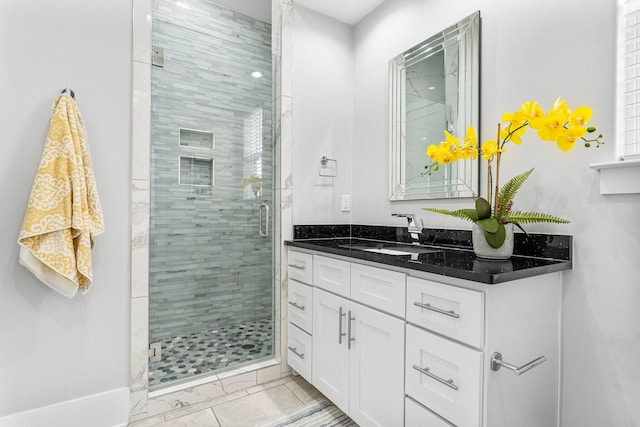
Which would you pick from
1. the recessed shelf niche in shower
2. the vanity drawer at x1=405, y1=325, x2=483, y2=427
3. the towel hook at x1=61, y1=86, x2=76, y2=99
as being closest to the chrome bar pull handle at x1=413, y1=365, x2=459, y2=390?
the vanity drawer at x1=405, y1=325, x2=483, y2=427

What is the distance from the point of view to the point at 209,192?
2049 millimetres

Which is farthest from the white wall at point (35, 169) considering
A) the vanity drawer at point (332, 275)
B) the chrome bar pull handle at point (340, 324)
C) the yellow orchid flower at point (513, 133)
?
the yellow orchid flower at point (513, 133)

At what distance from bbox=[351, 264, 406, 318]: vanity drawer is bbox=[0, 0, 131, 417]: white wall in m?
1.21

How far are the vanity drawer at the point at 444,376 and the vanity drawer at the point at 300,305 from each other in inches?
29.3

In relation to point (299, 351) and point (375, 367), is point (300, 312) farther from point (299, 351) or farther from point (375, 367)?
point (375, 367)

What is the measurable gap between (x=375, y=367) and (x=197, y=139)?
64.4 inches

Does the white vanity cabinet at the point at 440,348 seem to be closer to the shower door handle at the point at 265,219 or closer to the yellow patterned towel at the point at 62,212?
the shower door handle at the point at 265,219

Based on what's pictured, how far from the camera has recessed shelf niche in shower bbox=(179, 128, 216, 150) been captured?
1953 millimetres

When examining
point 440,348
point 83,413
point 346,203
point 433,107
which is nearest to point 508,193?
point 440,348

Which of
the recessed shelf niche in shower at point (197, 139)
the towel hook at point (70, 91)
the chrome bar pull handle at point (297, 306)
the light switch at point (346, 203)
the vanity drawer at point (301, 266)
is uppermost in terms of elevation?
the towel hook at point (70, 91)

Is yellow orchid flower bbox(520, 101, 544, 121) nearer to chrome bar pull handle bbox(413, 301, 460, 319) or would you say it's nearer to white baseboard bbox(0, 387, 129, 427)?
chrome bar pull handle bbox(413, 301, 460, 319)

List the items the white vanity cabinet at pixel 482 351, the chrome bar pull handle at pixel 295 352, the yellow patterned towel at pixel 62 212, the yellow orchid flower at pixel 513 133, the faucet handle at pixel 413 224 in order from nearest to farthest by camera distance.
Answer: the white vanity cabinet at pixel 482 351
the yellow orchid flower at pixel 513 133
the yellow patterned towel at pixel 62 212
the faucet handle at pixel 413 224
the chrome bar pull handle at pixel 295 352

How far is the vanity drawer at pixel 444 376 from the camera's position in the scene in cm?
99

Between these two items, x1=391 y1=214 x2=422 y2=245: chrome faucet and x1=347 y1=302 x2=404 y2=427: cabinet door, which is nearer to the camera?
x1=347 y1=302 x2=404 y2=427: cabinet door
